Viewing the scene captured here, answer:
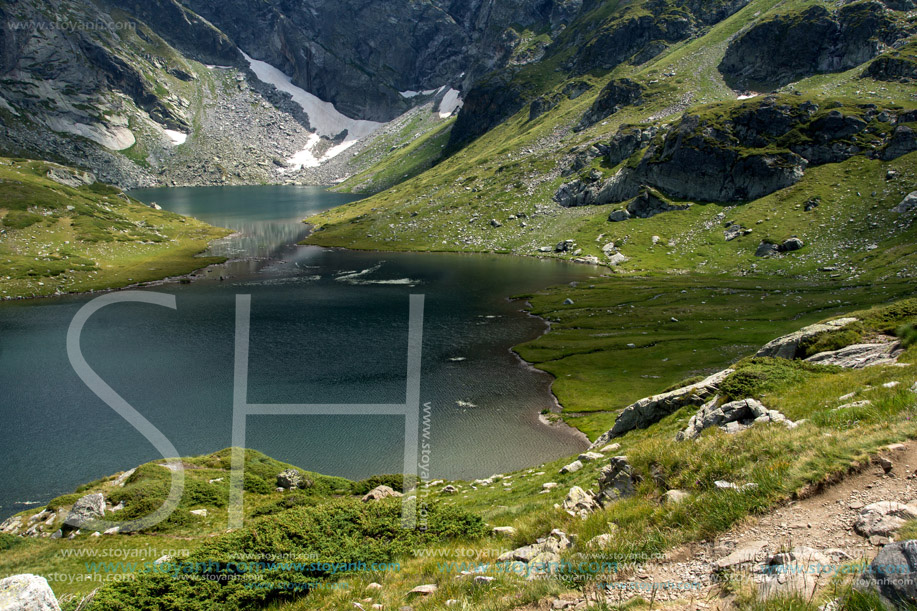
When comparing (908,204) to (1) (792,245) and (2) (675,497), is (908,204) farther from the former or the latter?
(2) (675,497)

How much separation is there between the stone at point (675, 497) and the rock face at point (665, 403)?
1480 centimetres

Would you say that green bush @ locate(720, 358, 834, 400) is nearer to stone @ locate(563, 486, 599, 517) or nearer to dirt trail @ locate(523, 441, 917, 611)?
stone @ locate(563, 486, 599, 517)

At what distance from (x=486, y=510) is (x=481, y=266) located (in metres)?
112

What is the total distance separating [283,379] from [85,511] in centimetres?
3352

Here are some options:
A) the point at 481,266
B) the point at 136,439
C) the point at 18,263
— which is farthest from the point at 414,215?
the point at 136,439

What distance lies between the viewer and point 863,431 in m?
10.8

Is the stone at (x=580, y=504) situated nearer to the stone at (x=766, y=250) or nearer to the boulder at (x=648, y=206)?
the stone at (x=766, y=250)

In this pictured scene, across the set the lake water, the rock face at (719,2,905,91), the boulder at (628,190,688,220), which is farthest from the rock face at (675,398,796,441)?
the rock face at (719,2,905,91)

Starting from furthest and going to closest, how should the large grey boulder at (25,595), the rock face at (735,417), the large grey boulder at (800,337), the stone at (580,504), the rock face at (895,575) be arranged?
the large grey boulder at (800,337), the rock face at (735,417), the stone at (580,504), the large grey boulder at (25,595), the rock face at (895,575)

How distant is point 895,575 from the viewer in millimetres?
6238

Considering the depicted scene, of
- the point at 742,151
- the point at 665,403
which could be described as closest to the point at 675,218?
the point at 742,151

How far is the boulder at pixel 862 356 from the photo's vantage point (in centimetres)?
1986

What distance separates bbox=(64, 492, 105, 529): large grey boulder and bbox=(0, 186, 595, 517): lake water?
14.7m

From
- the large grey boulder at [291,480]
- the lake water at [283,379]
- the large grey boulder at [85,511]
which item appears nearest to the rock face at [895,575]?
the large grey boulder at [291,480]
